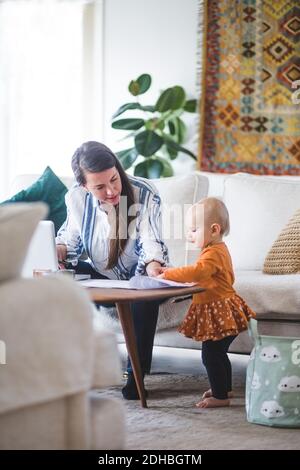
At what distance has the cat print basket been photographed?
241 centimetres

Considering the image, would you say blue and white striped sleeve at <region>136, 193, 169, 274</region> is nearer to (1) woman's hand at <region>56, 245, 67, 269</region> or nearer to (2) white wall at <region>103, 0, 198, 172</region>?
(1) woman's hand at <region>56, 245, 67, 269</region>

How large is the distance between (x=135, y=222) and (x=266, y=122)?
5.97 ft

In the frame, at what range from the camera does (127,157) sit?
451cm

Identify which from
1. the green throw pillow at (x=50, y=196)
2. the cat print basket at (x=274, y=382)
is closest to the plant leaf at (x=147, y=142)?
the green throw pillow at (x=50, y=196)

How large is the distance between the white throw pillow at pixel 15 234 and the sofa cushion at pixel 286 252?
1.89m

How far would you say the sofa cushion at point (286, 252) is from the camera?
127 inches

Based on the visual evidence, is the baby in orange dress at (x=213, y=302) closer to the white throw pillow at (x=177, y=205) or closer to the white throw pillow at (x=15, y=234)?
the white throw pillow at (x=177, y=205)

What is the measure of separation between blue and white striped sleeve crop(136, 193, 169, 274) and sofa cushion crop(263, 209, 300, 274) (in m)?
0.60

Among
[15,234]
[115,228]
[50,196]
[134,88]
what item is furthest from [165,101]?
[15,234]

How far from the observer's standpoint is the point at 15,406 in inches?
56.1

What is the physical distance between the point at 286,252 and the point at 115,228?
0.77 metres

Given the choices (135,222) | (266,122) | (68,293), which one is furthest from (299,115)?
(68,293)
